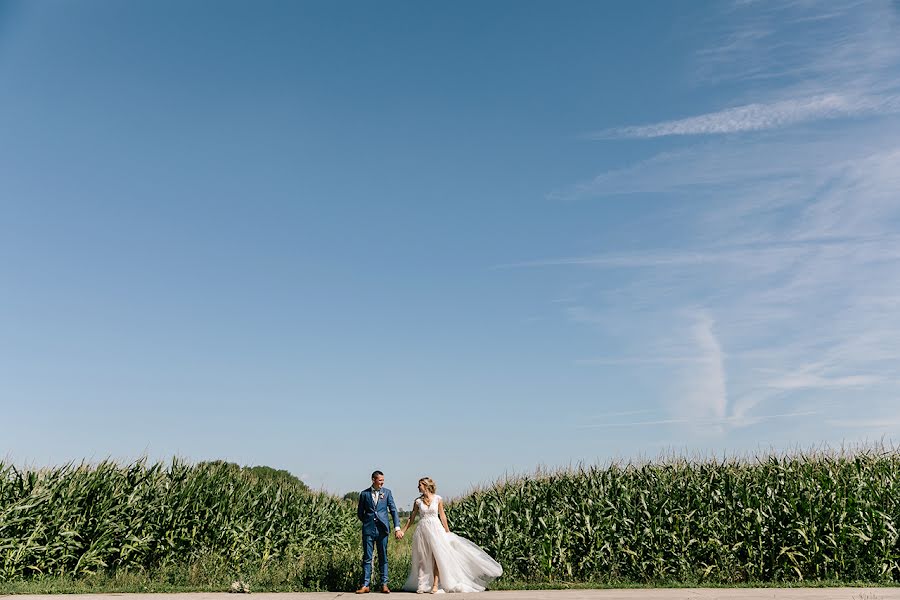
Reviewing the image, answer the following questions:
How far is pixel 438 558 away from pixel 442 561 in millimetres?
100

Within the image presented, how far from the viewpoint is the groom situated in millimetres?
14180

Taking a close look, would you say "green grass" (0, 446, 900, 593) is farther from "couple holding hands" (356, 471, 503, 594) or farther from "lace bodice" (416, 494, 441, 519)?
"lace bodice" (416, 494, 441, 519)

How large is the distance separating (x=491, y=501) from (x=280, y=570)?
5158mm

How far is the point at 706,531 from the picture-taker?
54.2 ft

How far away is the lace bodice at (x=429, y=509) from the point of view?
46.0 feet

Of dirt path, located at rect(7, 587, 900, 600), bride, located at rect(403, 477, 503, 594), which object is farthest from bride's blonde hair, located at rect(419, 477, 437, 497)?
dirt path, located at rect(7, 587, 900, 600)

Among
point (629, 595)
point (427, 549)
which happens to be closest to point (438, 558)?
point (427, 549)

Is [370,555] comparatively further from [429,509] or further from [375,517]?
[429,509]

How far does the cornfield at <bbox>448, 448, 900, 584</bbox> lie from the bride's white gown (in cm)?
197

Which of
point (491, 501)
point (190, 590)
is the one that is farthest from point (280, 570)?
point (491, 501)

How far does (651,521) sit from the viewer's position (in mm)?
16562

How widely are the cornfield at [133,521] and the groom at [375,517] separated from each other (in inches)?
50.9

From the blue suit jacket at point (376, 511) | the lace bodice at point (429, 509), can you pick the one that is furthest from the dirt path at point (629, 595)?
the lace bodice at point (429, 509)

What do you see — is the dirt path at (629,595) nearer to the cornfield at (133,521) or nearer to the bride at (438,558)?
the bride at (438,558)
